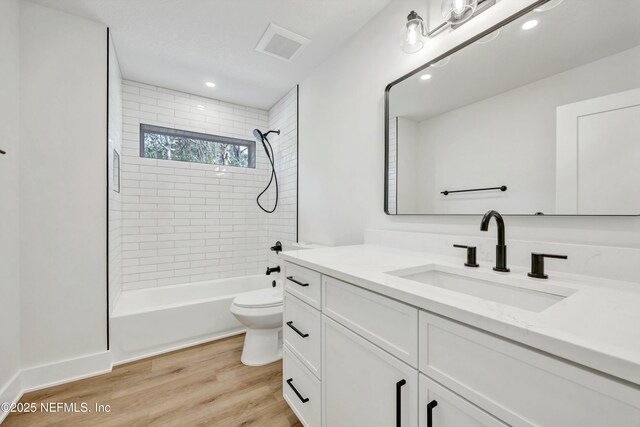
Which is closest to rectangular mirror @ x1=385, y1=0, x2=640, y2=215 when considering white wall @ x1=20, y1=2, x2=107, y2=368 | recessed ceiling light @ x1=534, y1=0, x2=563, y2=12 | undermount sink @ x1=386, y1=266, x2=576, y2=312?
recessed ceiling light @ x1=534, y1=0, x2=563, y2=12

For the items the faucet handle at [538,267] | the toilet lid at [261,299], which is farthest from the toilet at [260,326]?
the faucet handle at [538,267]

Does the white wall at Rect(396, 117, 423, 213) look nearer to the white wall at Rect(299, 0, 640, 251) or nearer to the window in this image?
the white wall at Rect(299, 0, 640, 251)

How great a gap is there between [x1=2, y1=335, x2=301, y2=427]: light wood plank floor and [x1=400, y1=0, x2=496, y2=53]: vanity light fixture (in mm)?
2132

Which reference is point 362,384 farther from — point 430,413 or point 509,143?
point 509,143

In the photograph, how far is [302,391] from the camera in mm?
1278

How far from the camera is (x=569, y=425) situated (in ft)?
1.52

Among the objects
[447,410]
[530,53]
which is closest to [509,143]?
[530,53]

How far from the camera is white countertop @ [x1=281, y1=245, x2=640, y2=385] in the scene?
43 centimetres

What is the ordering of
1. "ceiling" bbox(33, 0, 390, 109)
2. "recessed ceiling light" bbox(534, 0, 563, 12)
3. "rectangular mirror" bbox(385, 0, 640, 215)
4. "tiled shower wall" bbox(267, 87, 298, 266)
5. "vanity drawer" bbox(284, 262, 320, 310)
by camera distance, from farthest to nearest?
1. "tiled shower wall" bbox(267, 87, 298, 266)
2. "ceiling" bbox(33, 0, 390, 109)
3. "vanity drawer" bbox(284, 262, 320, 310)
4. "recessed ceiling light" bbox(534, 0, 563, 12)
5. "rectangular mirror" bbox(385, 0, 640, 215)

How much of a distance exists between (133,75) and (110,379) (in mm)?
2638

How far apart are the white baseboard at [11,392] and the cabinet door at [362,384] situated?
1823mm

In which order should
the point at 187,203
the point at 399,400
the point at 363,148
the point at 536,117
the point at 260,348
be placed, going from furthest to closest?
the point at 187,203, the point at 260,348, the point at 363,148, the point at 536,117, the point at 399,400

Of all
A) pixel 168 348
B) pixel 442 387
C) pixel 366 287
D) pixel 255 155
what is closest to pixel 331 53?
pixel 255 155

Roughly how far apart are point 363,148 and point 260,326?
1509 millimetres
